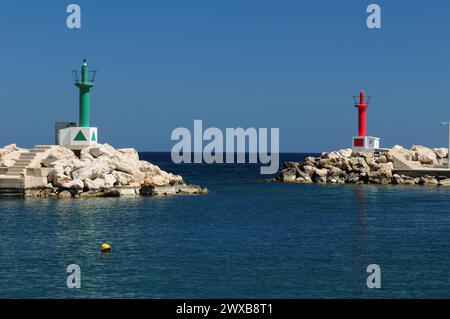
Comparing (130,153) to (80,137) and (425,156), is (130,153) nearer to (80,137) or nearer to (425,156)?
(80,137)

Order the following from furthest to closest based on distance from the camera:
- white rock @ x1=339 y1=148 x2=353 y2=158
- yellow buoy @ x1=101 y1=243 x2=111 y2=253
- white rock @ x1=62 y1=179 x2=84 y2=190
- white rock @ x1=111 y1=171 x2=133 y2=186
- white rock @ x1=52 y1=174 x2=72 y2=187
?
white rock @ x1=339 y1=148 x2=353 y2=158, white rock @ x1=111 y1=171 x2=133 y2=186, white rock @ x1=52 y1=174 x2=72 y2=187, white rock @ x1=62 y1=179 x2=84 y2=190, yellow buoy @ x1=101 y1=243 x2=111 y2=253

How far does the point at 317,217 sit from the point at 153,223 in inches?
421

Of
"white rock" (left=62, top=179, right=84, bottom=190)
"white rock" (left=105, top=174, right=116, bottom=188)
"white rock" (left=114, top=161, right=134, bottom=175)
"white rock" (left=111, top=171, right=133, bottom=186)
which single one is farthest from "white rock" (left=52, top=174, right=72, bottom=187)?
"white rock" (left=114, top=161, right=134, bottom=175)

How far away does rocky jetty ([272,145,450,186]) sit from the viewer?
7431cm

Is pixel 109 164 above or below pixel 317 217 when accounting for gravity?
above

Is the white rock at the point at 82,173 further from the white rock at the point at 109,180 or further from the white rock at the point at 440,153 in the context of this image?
the white rock at the point at 440,153

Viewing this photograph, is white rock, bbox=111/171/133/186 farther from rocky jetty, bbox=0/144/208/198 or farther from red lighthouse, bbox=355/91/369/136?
red lighthouse, bbox=355/91/369/136

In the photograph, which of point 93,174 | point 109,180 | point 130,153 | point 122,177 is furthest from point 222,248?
point 130,153

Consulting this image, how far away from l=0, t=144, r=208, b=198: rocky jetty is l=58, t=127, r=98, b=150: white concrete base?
1.02m

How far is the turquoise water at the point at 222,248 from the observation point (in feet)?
71.7

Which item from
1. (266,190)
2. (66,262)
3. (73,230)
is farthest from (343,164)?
(66,262)

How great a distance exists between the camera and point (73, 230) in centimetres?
3409

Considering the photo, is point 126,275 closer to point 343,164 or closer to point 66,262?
point 66,262

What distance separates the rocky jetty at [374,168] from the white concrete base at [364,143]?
1028mm
